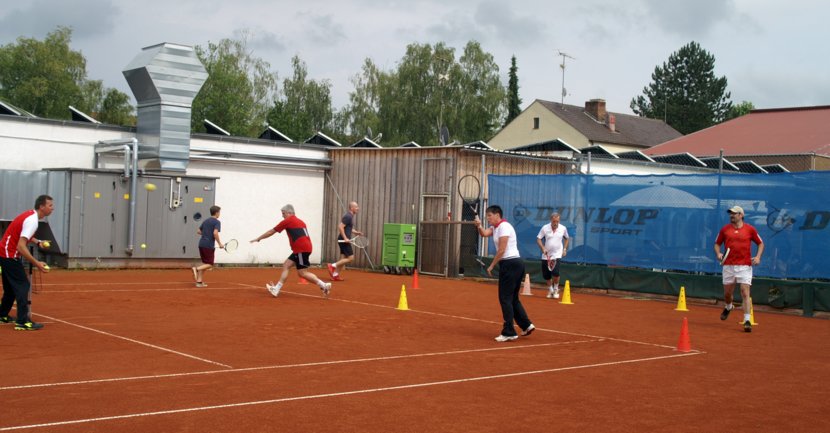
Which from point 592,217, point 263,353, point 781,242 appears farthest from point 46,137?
point 781,242

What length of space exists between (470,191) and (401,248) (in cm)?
271

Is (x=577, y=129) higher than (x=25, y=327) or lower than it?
higher

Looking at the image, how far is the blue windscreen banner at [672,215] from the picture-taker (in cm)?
1802

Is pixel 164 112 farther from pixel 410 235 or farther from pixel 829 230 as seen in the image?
pixel 829 230

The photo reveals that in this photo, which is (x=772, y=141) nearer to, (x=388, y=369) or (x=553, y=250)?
(x=553, y=250)

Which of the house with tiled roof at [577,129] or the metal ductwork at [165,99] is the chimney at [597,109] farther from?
the metal ductwork at [165,99]

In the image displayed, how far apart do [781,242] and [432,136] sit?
4853 cm

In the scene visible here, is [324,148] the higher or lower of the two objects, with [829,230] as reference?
higher

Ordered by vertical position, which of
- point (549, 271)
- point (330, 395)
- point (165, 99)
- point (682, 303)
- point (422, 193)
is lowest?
point (330, 395)

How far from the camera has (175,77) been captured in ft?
83.0

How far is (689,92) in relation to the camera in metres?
95.1

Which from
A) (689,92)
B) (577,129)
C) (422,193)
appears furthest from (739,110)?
(422,193)

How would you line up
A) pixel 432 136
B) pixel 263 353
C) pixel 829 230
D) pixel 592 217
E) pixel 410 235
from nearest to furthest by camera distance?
1. pixel 263 353
2. pixel 829 230
3. pixel 592 217
4. pixel 410 235
5. pixel 432 136

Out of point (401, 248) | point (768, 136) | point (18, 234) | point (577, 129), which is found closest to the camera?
point (18, 234)
